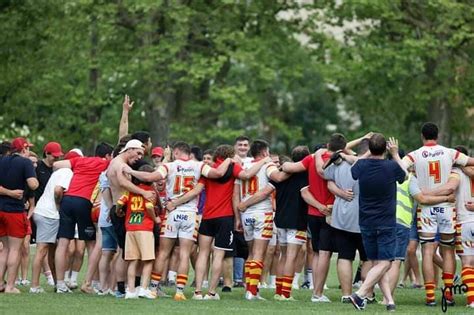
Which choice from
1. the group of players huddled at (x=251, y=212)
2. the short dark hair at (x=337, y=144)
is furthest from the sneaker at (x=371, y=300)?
the short dark hair at (x=337, y=144)

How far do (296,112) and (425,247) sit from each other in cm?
5409

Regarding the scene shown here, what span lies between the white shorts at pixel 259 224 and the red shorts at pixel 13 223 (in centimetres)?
327

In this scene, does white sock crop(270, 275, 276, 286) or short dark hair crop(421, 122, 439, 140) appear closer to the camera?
short dark hair crop(421, 122, 439, 140)

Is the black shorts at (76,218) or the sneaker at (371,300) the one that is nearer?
the sneaker at (371,300)

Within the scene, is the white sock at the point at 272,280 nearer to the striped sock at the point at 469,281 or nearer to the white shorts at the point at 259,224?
the white shorts at the point at 259,224

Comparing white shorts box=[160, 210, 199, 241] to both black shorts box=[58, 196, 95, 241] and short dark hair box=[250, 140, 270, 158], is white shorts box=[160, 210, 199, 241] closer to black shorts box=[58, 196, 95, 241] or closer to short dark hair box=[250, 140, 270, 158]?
short dark hair box=[250, 140, 270, 158]

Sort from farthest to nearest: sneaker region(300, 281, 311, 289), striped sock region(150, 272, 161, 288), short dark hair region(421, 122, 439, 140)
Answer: sneaker region(300, 281, 311, 289) < striped sock region(150, 272, 161, 288) < short dark hair region(421, 122, 439, 140)

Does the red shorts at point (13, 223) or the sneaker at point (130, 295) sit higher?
the red shorts at point (13, 223)

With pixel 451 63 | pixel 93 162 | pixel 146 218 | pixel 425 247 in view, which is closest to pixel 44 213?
pixel 93 162

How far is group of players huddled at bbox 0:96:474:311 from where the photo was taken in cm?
1858

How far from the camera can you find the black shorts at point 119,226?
19688 mm

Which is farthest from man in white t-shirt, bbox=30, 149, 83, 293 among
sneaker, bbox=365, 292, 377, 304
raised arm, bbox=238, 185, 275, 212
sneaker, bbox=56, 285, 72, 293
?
sneaker, bbox=365, 292, 377, 304

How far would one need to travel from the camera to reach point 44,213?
21.2 meters

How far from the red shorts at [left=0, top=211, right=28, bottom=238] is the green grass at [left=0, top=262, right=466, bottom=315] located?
2.95 ft
